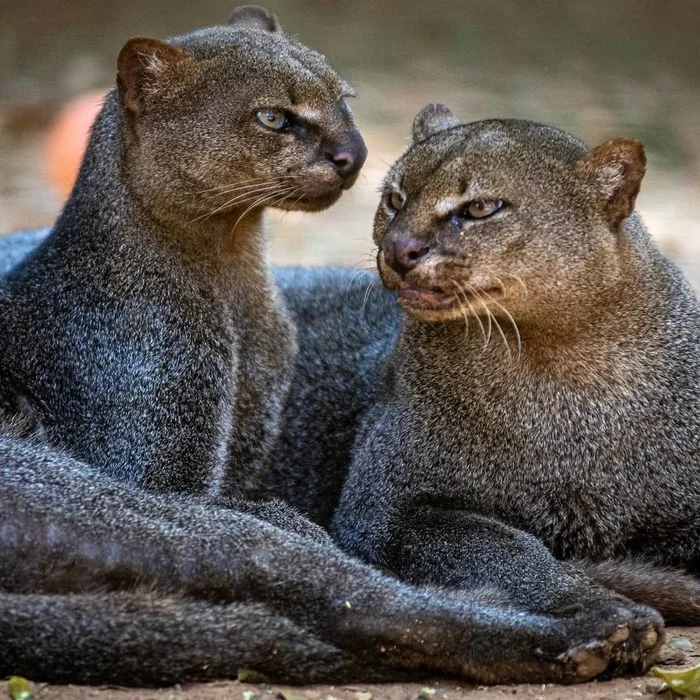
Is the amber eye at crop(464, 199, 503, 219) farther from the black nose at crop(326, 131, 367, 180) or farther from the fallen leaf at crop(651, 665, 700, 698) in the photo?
the fallen leaf at crop(651, 665, 700, 698)

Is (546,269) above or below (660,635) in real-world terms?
above

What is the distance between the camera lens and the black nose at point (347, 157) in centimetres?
613

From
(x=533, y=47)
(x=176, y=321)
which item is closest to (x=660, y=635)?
(x=176, y=321)

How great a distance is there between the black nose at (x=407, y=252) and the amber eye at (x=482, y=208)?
25 centimetres

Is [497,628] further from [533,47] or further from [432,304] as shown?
[533,47]

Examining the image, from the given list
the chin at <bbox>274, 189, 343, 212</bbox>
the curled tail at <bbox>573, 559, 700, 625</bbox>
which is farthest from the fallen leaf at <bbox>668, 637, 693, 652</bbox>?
the chin at <bbox>274, 189, 343, 212</bbox>

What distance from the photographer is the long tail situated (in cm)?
449

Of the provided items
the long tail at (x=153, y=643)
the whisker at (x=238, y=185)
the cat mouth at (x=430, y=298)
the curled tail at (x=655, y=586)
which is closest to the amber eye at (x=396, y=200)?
the cat mouth at (x=430, y=298)

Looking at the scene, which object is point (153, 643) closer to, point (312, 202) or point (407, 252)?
point (407, 252)

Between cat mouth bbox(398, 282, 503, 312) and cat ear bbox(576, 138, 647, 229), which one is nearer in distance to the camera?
cat mouth bbox(398, 282, 503, 312)

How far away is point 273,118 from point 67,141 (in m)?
6.91

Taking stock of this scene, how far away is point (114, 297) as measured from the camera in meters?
6.21

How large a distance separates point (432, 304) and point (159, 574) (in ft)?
5.01

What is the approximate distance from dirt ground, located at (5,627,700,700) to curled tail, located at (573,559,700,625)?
69 cm
